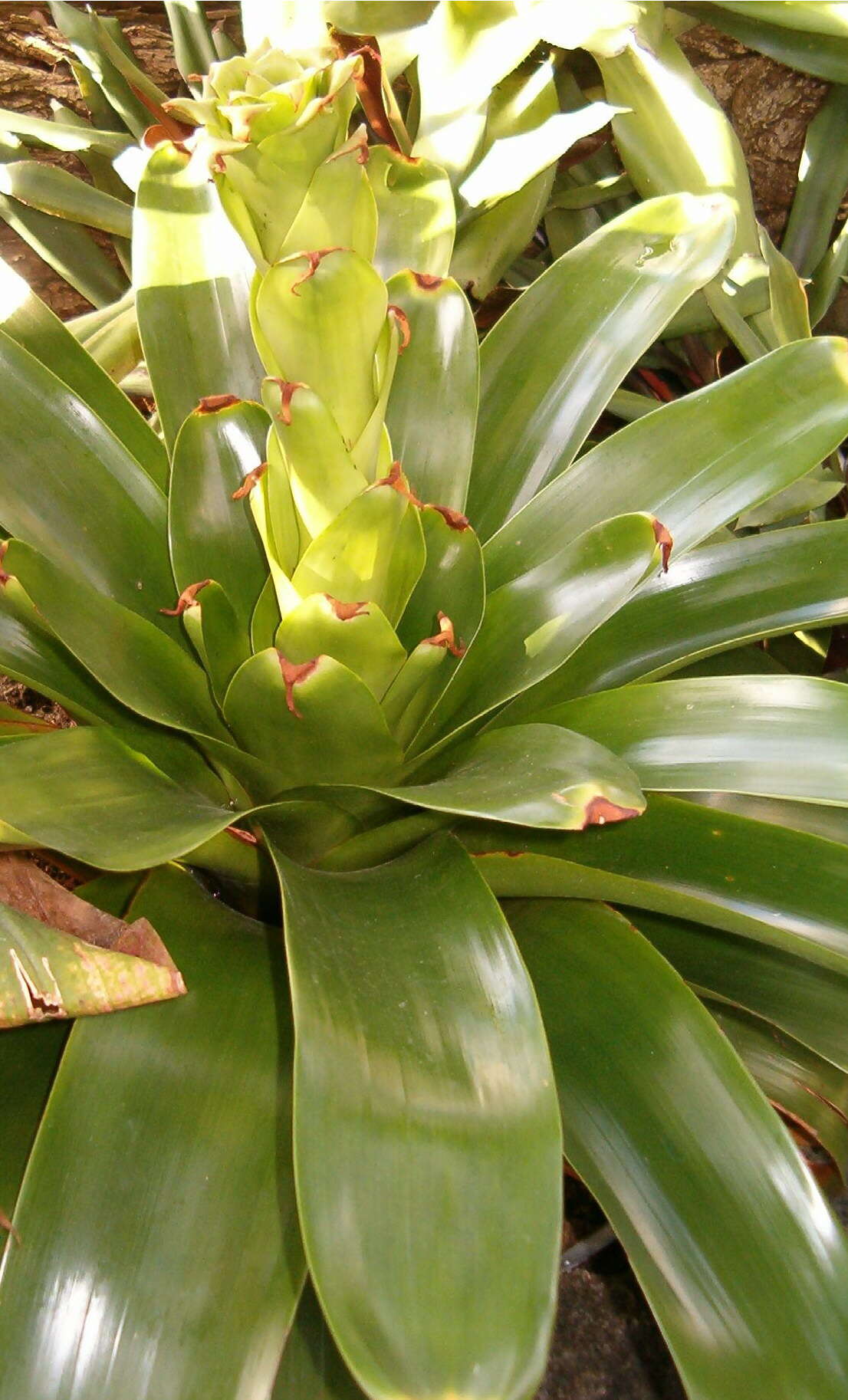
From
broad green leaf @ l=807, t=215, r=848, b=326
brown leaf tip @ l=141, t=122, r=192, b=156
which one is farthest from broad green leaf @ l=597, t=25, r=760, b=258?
brown leaf tip @ l=141, t=122, r=192, b=156

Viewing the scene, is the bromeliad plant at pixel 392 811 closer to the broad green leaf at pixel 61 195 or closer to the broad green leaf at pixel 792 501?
the broad green leaf at pixel 792 501

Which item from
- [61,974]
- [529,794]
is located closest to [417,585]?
[529,794]

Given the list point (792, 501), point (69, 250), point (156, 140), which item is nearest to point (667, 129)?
point (792, 501)

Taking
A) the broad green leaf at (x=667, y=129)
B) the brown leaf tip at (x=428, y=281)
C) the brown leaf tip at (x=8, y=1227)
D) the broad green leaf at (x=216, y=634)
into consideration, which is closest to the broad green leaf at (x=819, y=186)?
the broad green leaf at (x=667, y=129)

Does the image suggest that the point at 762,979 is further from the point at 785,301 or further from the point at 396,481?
the point at 785,301

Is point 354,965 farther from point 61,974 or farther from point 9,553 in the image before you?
point 9,553

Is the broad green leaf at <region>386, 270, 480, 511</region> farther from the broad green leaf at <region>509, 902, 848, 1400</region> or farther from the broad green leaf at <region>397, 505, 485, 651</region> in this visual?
the broad green leaf at <region>509, 902, 848, 1400</region>

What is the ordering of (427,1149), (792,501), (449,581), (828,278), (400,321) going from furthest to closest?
(828,278) → (792,501) → (449,581) → (400,321) → (427,1149)
